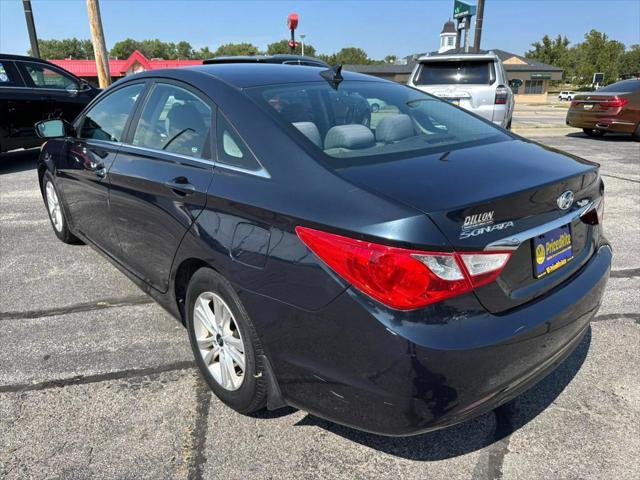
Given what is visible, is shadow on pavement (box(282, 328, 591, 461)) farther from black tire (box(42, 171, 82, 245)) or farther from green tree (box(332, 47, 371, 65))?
green tree (box(332, 47, 371, 65))

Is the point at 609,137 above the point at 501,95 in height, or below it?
below

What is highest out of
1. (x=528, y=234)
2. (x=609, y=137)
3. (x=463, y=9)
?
(x=463, y=9)

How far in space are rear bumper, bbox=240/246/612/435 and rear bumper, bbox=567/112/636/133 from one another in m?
12.2

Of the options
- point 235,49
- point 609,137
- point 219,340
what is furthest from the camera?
point 235,49

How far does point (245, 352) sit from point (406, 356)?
0.82 metres

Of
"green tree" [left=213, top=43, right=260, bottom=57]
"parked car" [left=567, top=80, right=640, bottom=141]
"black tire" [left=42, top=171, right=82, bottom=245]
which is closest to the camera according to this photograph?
"black tire" [left=42, top=171, right=82, bottom=245]

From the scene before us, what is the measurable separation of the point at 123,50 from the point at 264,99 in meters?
137

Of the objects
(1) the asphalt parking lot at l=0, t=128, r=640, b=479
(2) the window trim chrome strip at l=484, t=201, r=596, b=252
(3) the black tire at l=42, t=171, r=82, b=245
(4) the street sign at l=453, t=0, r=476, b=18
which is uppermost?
(4) the street sign at l=453, t=0, r=476, b=18

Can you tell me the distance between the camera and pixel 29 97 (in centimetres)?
888

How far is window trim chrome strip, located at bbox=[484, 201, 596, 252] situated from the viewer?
180 cm

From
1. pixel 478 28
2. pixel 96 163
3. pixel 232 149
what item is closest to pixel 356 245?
pixel 232 149

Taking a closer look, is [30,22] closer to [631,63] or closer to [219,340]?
[219,340]

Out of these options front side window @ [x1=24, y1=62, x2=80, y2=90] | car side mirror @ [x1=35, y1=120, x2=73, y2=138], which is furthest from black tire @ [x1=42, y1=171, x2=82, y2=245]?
front side window @ [x1=24, y1=62, x2=80, y2=90]

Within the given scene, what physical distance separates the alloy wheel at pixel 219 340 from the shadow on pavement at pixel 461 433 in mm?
282
